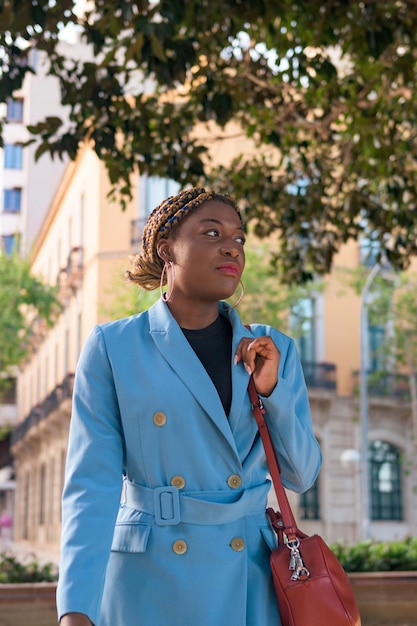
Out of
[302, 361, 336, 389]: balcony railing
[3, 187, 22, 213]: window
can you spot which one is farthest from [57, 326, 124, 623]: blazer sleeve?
[3, 187, 22, 213]: window

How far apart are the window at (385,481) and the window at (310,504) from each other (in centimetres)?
217

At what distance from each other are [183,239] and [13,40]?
473cm

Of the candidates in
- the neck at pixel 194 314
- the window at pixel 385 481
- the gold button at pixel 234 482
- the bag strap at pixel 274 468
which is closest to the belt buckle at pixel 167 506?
the gold button at pixel 234 482

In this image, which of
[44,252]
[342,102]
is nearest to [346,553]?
[342,102]

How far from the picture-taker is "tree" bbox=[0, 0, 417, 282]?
751 centimetres

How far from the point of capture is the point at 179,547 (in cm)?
248

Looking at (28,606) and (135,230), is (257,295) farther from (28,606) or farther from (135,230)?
(28,606)

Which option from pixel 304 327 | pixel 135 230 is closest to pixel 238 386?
pixel 135 230

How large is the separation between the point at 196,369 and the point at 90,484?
0.39m

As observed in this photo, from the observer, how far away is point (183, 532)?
2.50 meters

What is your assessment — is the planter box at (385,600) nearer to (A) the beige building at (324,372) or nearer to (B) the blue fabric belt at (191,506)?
(B) the blue fabric belt at (191,506)

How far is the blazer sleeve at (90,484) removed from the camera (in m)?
2.40

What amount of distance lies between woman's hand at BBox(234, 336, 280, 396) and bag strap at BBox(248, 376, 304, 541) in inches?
1.1

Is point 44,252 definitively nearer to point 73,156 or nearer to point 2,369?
point 2,369
